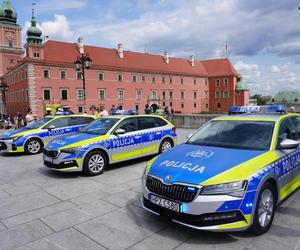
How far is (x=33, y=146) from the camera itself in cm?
1038

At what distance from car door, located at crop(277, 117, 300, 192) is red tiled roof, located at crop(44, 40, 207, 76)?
50279 mm

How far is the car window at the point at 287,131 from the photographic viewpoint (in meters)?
4.40

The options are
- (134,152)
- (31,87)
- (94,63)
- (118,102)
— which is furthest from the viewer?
(118,102)

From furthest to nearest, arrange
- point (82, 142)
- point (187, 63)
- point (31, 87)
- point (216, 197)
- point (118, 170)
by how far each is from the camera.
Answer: point (187, 63), point (31, 87), point (118, 170), point (82, 142), point (216, 197)

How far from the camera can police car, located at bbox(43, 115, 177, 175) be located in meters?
6.63

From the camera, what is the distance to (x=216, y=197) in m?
3.18

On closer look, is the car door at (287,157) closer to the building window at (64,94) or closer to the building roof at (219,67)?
the building window at (64,94)

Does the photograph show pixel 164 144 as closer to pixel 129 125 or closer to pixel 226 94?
pixel 129 125

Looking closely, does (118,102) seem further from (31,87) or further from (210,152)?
(210,152)

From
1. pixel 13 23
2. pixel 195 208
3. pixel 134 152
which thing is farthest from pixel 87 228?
pixel 13 23

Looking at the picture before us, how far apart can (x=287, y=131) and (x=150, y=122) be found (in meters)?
4.69

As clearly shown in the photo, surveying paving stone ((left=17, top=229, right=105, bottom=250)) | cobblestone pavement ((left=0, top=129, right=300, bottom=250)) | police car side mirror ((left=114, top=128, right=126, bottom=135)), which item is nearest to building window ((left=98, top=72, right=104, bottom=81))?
police car side mirror ((left=114, top=128, right=126, bottom=135))

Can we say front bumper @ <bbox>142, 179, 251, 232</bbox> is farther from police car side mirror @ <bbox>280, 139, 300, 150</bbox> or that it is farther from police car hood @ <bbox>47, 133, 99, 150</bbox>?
police car hood @ <bbox>47, 133, 99, 150</bbox>

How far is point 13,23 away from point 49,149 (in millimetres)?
86348
